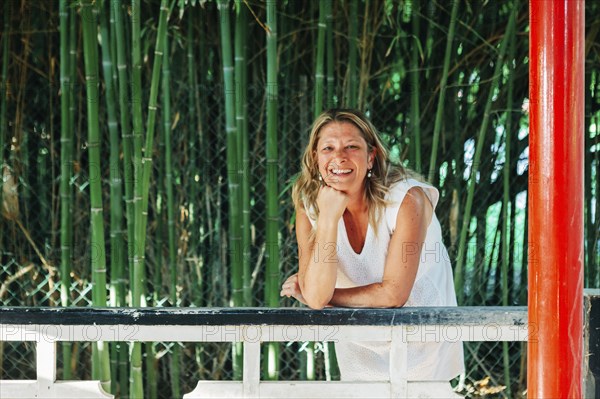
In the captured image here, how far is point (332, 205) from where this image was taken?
1.94 meters

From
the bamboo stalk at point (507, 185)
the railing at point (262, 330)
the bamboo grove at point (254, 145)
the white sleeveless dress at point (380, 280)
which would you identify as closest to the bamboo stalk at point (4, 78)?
the bamboo grove at point (254, 145)

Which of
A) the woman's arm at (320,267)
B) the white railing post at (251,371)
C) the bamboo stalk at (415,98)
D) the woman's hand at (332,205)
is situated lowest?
A: the white railing post at (251,371)

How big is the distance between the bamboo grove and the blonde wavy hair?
0.99m

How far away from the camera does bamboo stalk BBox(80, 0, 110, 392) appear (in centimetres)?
264

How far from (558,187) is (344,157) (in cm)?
79

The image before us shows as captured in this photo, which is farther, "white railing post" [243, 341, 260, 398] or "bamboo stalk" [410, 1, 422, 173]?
"bamboo stalk" [410, 1, 422, 173]

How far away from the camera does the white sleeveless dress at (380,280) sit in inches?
75.8

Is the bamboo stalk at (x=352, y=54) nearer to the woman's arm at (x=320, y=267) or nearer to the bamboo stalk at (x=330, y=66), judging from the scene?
the bamboo stalk at (x=330, y=66)

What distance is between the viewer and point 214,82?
3.35m

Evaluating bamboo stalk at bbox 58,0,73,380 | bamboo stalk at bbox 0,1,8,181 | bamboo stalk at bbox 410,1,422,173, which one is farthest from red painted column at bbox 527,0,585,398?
bamboo stalk at bbox 0,1,8,181

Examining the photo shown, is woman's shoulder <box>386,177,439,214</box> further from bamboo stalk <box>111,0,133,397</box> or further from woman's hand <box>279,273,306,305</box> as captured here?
bamboo stalk <box>111,0,133,397</box>

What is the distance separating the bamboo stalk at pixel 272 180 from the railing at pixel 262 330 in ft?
3.80

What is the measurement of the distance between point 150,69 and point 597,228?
6.70ft

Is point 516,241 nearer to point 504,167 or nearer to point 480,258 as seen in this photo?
point 480,258
